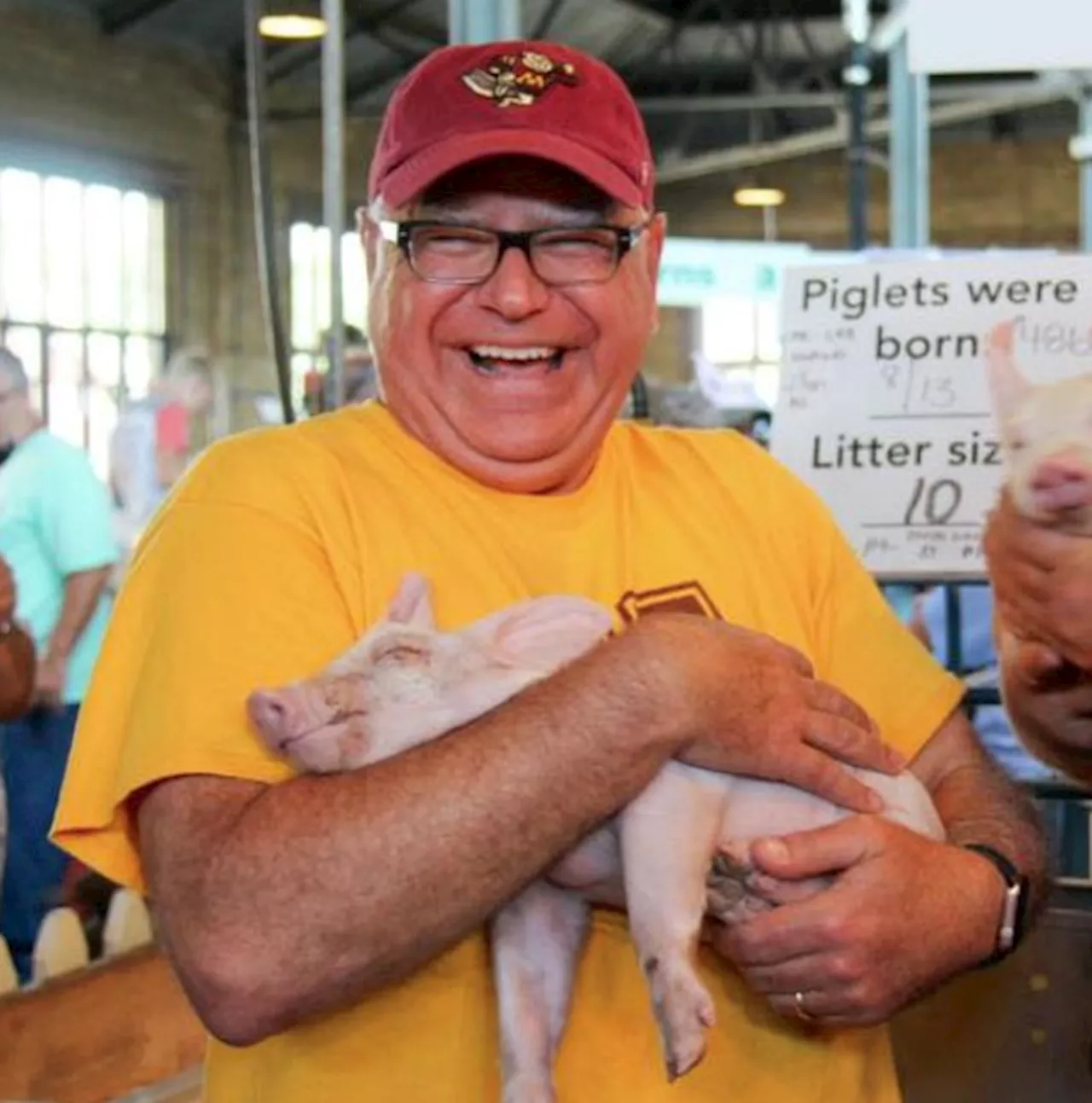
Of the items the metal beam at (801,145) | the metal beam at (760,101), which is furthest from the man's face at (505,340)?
the metal beam at (801,145)

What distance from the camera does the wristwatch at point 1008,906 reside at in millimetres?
1885

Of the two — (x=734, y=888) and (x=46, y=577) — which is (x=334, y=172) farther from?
(x=46, y=577)

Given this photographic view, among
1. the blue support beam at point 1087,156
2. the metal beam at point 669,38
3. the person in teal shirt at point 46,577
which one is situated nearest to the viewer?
the person in teal shirt at point 46,577

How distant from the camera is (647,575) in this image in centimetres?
189

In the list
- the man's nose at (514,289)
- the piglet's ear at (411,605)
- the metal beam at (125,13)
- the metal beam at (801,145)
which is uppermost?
the metal beam at (125,13)

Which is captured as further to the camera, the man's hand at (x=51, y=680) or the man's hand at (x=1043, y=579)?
the man's hand at (x=51, y=680)

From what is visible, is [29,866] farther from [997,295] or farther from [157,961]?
[997,295]

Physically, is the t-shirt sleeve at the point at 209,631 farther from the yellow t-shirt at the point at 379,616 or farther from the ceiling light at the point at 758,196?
the ceiling light at the point at 758,196

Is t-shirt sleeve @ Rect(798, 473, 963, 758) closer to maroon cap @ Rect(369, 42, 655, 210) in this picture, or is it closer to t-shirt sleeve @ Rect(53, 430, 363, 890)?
maroon cap @ Rect(369, 42, 655, 210)

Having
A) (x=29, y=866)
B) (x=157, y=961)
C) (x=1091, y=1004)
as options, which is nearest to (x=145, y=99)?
(x=29, y=866)

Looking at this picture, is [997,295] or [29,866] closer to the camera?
[997,295]

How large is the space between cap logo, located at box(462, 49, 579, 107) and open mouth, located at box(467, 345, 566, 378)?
8.2 inches

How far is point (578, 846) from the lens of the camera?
171cm

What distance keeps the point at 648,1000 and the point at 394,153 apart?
2.45 ft
